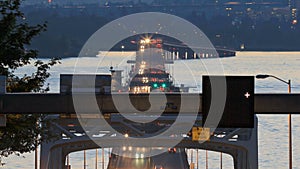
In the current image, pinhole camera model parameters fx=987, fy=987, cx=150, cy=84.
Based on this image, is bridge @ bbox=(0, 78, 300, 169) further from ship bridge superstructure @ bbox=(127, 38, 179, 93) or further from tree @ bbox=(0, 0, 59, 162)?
ship bridge superstructure @ bbox=(127, 38, 179, 93)

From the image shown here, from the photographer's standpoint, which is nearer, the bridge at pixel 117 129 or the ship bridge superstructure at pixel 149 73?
the bridge at pixel 117 129

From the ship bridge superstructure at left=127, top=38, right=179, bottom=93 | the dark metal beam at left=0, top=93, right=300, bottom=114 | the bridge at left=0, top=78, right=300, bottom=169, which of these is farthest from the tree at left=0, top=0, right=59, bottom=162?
the ship bridge superstructure at left=127, top=38, right=179, bottom=93

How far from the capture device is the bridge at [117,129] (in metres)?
15.5

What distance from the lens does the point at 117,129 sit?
5003 cm

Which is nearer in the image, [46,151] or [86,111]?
[86,111]

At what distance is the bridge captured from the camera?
15.5m

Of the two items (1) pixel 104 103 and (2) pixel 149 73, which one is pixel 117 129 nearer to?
(1) pixel 104 103

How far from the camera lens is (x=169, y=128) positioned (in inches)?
1905

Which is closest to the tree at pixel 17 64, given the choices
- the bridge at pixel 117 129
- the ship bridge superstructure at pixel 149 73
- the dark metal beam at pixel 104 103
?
the bridge at pixel 117 129

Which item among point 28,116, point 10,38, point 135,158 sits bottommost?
point 135,158

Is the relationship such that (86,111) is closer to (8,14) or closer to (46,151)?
(8,14)

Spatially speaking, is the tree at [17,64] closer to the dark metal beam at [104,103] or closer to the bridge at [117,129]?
the bridge at [117,129]

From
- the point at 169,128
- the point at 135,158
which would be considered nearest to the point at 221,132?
the point at 169,128

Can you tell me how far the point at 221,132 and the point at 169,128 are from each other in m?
4.62
